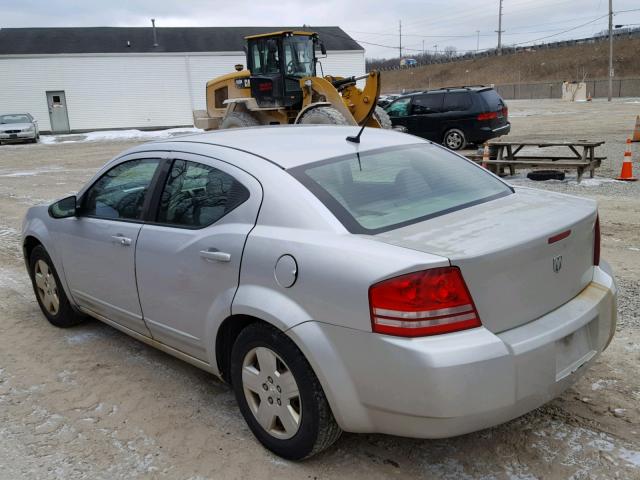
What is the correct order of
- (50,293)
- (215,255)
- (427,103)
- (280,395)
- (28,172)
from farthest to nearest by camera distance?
(427,103), (28,172), (50,293), (215,255), (280,395)

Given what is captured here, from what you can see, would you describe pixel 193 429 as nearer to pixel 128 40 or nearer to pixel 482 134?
pixel 482 134

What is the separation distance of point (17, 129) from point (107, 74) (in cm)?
1075

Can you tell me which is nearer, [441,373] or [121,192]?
[441,373]

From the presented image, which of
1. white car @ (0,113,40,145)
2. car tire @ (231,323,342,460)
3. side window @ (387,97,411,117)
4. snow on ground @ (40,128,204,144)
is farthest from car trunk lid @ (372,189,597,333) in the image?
white car @ (0,113,40,145)

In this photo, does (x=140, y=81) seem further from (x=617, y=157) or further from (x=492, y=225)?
(x=492, y=225)

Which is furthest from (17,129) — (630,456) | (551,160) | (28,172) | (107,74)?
(630,456)

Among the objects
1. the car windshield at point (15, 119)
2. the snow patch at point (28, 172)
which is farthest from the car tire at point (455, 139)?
the car windshield at point (15, 119)

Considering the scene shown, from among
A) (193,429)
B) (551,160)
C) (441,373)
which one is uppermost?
(441,373)

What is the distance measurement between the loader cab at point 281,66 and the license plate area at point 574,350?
513 inches

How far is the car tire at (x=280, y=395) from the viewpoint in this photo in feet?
8.89

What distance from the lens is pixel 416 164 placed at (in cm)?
358

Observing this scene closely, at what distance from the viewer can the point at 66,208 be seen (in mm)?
4340

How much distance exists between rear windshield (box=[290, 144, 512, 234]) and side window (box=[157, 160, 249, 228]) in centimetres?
41

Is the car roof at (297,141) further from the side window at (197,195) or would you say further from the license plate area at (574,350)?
the license plate area at (574,350)
